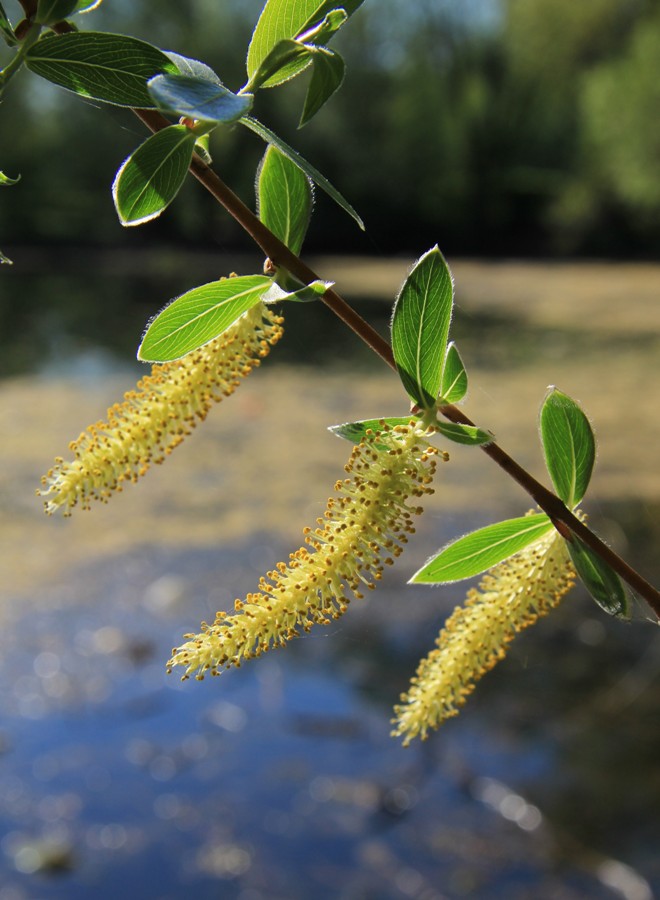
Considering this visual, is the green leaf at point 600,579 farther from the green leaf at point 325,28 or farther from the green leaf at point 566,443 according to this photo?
the green leaf at point 325,28

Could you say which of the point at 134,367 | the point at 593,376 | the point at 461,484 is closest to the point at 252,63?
the point at 461,484

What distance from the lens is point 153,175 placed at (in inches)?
10.0

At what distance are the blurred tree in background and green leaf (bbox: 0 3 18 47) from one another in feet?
26.6

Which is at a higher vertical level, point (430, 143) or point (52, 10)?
point (52, 10)

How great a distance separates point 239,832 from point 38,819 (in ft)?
1.49

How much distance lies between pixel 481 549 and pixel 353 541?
48 mm

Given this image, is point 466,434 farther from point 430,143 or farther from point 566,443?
point 430,143

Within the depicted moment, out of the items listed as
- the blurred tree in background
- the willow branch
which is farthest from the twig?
the blurred tree in background

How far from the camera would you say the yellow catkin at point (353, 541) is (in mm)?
297

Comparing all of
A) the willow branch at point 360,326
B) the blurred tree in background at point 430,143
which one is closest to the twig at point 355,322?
the willow branch at point 360,326

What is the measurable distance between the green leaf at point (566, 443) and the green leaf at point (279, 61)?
122 mm

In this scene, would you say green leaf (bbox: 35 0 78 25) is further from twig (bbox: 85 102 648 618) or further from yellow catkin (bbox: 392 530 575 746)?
yellow catkin (bbox: 392 530 575 746)

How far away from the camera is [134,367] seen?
19.5 ft

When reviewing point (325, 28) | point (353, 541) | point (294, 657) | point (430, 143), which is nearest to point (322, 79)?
point (325, 28)
